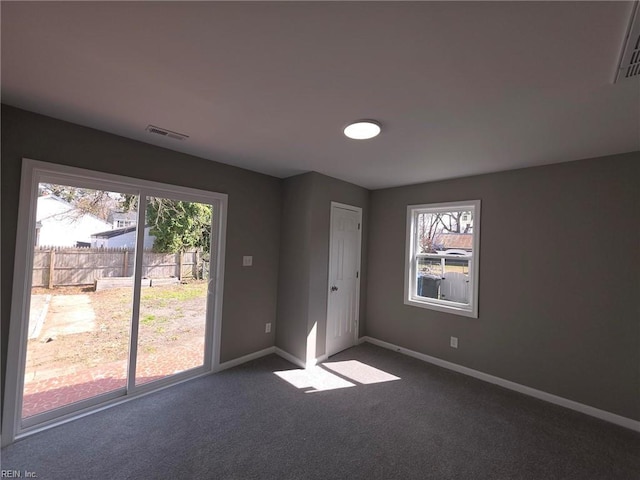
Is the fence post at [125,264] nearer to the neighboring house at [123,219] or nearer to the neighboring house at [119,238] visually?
the neighboring house at [119,238]

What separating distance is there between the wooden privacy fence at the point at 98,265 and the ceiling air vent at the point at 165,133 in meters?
1.14

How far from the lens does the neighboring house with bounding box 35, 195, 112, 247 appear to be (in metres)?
2.07

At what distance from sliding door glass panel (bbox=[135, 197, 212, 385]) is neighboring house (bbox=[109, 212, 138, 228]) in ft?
0.35

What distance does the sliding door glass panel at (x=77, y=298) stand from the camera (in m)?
2.07

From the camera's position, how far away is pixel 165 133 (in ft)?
7.50

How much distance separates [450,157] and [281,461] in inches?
119

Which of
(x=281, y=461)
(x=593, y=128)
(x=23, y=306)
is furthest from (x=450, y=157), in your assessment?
(x=23, y=306)

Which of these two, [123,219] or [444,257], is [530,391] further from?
[123,219]

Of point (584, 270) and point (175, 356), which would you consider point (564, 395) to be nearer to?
point (584, 270)

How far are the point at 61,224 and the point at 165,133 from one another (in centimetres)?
114

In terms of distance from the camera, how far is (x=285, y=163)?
3023 millimetres

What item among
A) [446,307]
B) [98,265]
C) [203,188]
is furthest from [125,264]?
[446,307]

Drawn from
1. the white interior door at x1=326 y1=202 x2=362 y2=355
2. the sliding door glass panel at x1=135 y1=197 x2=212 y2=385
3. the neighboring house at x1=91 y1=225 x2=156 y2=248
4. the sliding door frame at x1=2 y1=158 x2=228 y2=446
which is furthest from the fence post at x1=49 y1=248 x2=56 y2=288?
the white interior door at x1=326 y1=202 x2=362 y2=355

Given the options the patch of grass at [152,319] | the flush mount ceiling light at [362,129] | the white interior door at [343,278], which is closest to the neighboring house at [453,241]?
the white interior door at [343,278]
